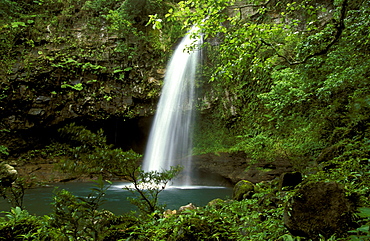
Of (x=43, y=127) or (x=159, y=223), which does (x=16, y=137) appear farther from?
(x=159, y=223)

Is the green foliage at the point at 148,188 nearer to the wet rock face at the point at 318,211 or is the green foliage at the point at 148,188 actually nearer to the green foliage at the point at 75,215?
the green foliage at the point at 75,215

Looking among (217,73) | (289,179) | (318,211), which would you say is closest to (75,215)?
(318,211)

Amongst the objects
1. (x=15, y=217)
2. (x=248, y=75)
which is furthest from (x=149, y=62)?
(x=15, y=217)

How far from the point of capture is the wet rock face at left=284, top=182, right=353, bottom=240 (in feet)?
5.59

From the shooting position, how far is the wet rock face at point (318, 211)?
170cm

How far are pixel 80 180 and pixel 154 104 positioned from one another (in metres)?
6.90

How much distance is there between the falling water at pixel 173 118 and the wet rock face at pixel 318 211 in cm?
1304

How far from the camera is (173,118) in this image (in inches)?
608

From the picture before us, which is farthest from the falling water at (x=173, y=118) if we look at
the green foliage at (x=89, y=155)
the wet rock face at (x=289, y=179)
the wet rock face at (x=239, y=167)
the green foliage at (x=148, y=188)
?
the green foliage at (x=89, y=155)

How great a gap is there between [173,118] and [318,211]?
13.8 meters

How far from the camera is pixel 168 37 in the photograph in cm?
1659

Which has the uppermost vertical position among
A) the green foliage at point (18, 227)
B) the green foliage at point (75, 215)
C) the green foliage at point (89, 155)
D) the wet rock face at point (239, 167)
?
the green foliage at point (89, 155)

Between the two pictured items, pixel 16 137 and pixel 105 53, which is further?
pixel 105 53

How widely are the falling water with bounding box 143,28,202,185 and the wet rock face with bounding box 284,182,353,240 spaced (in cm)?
1304
